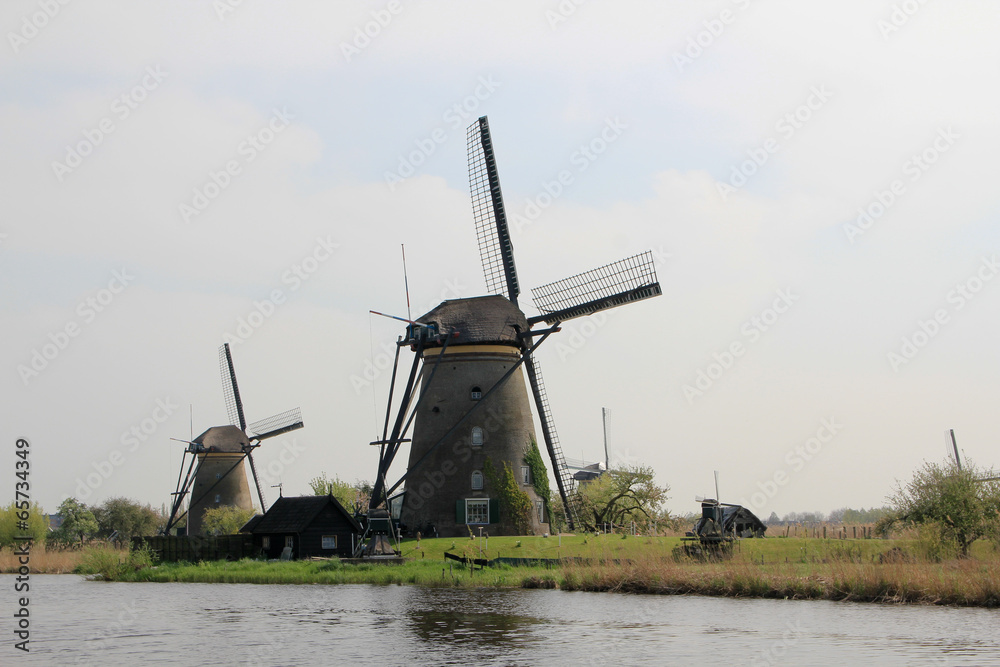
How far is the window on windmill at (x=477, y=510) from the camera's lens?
34.8 metres

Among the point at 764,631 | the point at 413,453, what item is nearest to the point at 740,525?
the point at 413,453

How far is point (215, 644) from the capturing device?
662 inches

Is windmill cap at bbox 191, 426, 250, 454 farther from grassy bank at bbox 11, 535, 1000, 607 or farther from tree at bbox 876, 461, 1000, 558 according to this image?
tree at bbox 876, 461, 1000, 558

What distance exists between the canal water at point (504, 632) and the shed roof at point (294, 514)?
1300 cm

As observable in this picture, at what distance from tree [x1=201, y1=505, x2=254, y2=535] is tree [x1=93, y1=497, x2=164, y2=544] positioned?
70.9 ft

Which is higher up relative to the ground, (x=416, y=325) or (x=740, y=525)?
(x=416, y=325)

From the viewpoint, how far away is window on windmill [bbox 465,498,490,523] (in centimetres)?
3478

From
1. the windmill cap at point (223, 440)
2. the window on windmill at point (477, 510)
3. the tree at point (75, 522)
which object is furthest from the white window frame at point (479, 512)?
the tree at point (75, 522)

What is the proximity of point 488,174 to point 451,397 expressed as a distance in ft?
29.7

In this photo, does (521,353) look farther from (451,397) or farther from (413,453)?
(413,453)

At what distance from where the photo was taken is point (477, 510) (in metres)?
34.8

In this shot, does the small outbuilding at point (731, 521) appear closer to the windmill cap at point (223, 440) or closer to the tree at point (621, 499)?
the tree at point (621, 499)

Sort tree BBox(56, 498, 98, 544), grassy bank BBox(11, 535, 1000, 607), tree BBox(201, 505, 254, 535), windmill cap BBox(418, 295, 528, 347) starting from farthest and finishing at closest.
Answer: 1. tree BBox(56, 498, 98, 544)
2. tree BBox(201, 505, 254, 535)
3. windmill cap BBox(418, 295, 528, 347)
4. grassy bank BBox(11, 535, 1000, 607)

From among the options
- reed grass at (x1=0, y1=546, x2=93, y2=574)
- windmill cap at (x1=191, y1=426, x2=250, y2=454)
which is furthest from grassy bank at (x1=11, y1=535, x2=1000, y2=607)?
windmill cap at (x1=191, y1=426, x2=250, y2=454)
